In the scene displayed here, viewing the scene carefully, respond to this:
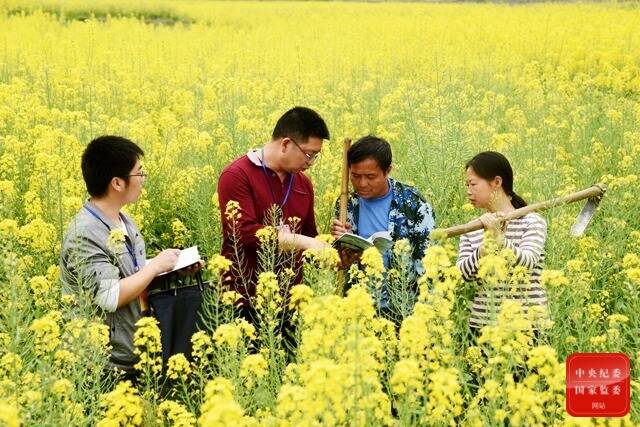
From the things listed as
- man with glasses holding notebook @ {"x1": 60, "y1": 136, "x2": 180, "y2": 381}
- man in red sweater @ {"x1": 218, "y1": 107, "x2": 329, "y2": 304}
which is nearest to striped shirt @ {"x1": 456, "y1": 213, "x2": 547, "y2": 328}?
man in red sweater @ {"x1": 218, "y1": 107, "x2": 329, "y2": 304}

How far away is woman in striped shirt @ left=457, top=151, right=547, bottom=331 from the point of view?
3961mm

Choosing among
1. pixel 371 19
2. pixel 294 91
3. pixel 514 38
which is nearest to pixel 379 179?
pixel 294 91

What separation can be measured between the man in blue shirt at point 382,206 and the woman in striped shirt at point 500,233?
0.26m

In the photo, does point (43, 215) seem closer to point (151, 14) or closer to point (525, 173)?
point (525, 173)

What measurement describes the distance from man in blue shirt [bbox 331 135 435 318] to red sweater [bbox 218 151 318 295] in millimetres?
279

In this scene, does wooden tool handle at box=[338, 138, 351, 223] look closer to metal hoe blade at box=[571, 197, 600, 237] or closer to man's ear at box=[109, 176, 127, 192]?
man's ear at box=[109, 176, 127, 192]

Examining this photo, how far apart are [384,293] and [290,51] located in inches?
426

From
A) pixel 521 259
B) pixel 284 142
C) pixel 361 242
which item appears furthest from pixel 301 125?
pixel 521 259

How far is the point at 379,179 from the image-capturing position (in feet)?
14.5

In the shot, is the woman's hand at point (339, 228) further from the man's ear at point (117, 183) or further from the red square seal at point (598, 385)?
the red square seal at point (598, 385)

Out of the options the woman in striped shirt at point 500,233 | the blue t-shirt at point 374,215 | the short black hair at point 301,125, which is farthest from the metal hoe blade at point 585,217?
the short black hair at point 301,125

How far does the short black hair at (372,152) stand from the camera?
14.3 feet

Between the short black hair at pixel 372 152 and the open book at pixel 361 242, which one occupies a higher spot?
the short black hair at pixel 372 152

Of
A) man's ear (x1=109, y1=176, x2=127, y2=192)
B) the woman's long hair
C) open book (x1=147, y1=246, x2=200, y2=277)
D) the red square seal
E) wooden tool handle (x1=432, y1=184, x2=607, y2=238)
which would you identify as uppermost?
the woman's long hair
